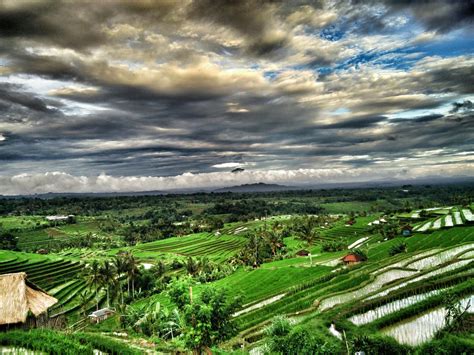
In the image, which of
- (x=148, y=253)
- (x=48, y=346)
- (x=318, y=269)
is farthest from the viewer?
(x=148, y=253)

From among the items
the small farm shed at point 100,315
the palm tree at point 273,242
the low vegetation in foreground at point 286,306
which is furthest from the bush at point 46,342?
the palm tree at point 273,242

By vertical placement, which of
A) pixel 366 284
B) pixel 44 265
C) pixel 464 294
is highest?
pixel 464 294

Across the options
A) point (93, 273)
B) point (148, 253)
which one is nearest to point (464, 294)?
point (93, 273)

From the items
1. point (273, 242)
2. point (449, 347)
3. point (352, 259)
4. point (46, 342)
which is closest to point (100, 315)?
point (46, 342)

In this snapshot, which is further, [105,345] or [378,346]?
[105,345]

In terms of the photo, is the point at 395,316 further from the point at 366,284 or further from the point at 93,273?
the point at 93,273

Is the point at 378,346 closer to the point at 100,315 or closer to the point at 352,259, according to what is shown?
the point at 352,259
